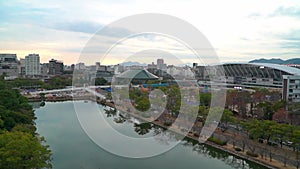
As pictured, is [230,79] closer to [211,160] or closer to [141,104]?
[141,104]

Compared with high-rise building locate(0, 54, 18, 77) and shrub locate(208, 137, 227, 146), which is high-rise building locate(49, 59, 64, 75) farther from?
shrub locate(208, 137, 227, 146)

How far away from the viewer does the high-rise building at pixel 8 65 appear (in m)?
20.9

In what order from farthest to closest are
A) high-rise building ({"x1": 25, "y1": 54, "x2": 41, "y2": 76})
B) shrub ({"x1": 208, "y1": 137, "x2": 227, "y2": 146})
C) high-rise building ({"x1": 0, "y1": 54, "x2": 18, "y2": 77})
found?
high-rise building ({"x1": 25, "y1": 54, "x2": 41, "y2": 76})
high-rise building ({"x1": 0, "y1": 54, "x2": 18, "y2": 77})
shrub ({"x1": 208, "y1": 137, "x2": 227, "y2": 146})

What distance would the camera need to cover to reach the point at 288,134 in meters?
4.11

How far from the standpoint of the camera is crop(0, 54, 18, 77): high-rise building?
20877 mm

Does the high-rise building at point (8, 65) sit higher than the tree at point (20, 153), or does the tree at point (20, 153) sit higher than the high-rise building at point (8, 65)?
the high-rise building at point (8, 65)

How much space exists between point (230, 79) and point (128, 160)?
10.8 metres

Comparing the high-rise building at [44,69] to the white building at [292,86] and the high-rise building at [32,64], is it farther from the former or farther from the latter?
the white building at [292,86]

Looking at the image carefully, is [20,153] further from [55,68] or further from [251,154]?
[55,68]

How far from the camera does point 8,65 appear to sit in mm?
21953

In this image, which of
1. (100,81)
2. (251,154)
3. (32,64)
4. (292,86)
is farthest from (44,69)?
(251,154)

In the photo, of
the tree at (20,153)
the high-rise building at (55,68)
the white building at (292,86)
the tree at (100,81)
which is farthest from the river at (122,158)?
the high-rise building at (55,68)

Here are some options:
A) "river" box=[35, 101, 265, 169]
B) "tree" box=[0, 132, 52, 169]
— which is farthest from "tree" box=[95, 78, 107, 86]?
"tree" box=[0, 132, 52, 169]

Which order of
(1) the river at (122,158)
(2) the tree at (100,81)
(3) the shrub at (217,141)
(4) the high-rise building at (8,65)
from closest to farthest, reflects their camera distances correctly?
(1) the river at (122,158)
(3) the shrub at (217,141)
(2) the tree at (100,81)
(4) the high-rise building at (8,65)
